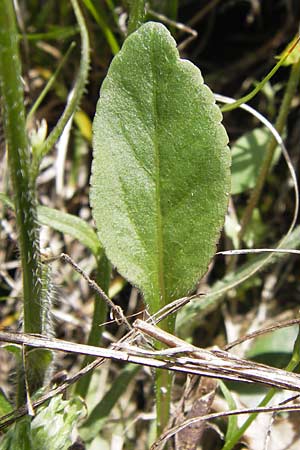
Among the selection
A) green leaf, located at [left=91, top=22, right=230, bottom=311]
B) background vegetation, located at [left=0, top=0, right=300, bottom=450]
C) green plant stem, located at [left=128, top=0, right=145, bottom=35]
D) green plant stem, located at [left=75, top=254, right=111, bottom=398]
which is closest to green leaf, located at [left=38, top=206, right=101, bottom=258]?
green plant stem, located at [left=75, top=254, right=111, bottom=398]

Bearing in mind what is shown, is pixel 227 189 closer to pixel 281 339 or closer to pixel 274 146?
pixel 274 146

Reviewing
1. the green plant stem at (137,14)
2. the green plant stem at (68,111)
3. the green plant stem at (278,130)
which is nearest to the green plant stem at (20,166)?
the green plant stem at (68,111)

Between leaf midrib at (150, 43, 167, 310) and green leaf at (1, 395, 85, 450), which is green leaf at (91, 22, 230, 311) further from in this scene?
green leaf at (1, 395, 85, 450)

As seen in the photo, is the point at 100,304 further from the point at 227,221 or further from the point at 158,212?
the point at 227,221

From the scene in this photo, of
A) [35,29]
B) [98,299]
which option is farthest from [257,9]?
[98,299]

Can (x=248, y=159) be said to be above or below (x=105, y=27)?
below

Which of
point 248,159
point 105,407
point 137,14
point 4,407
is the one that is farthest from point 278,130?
point 4,407

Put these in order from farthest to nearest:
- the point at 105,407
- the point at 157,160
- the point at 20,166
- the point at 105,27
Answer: the point at 105,27 → the point at 105,407 → the point at 157,160 → the point at 20,166
